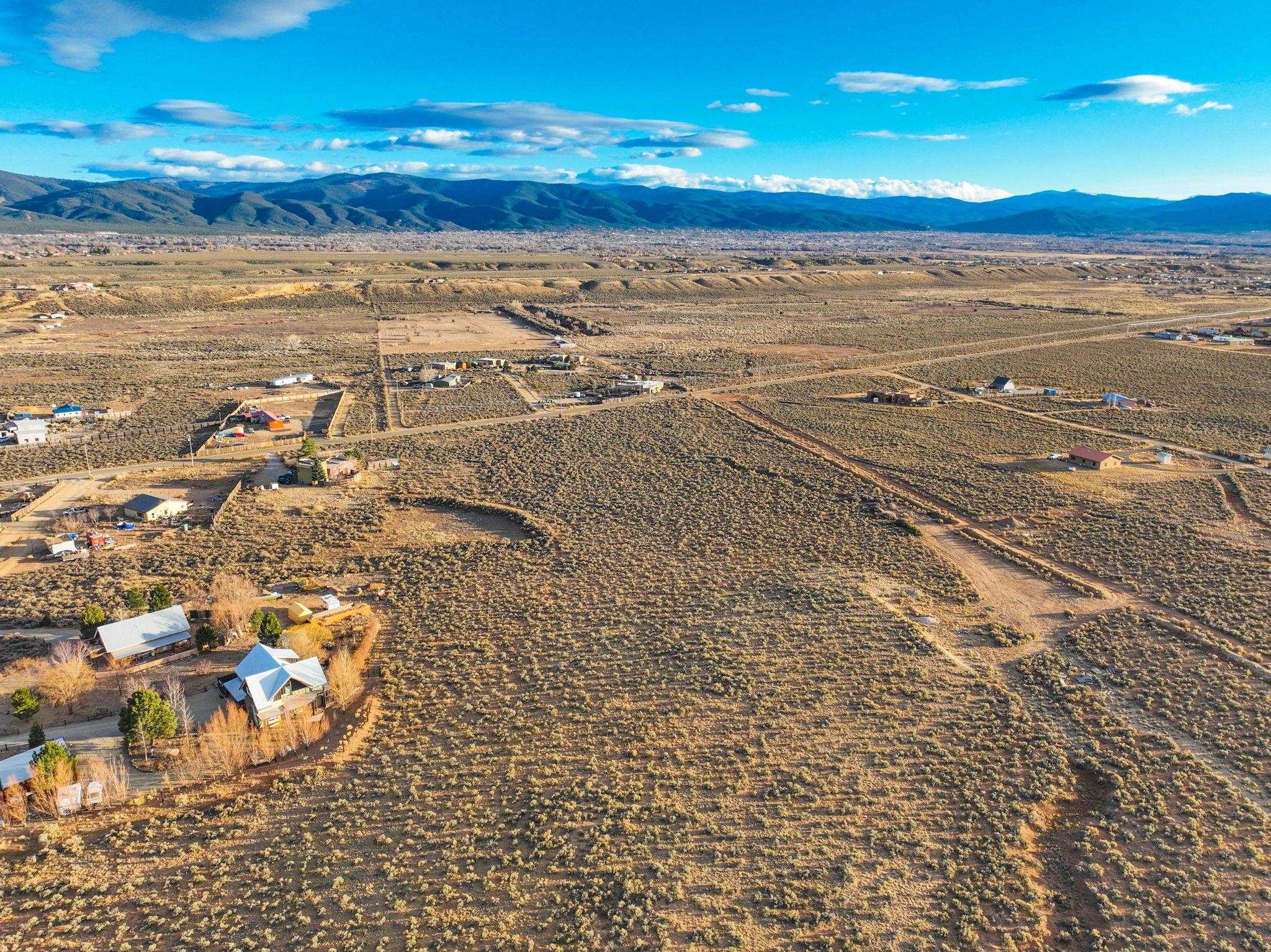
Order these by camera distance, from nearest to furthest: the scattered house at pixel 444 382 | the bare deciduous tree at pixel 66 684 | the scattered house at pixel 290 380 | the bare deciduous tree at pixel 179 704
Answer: the bare deciduous tree at pixel 179 704 < the bare deciduous tree at pixel 66 684 < the scattered house at pixel 290 380 < the scattered house at pixel 444 382

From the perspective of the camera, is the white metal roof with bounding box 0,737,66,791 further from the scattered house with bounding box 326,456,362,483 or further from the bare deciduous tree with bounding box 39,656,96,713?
the scattered house with bounding box 326,456,362,483

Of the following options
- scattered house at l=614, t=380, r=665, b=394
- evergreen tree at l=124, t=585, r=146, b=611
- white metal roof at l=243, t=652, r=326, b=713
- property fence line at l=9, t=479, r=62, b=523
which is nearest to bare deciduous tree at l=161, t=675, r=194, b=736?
white metal roof at l=243, t=652, r=326, b=713

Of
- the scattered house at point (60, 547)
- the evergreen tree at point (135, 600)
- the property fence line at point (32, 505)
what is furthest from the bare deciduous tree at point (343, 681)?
the property fence line at point (32, 505)

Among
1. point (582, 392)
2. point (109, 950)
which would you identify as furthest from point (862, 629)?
point (582, 392)

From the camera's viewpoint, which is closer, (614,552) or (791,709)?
(791,709)

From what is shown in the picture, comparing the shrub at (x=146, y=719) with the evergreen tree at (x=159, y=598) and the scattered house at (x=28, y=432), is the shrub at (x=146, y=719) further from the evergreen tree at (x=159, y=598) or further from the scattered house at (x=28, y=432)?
the scattered house at (x=28, y=432)

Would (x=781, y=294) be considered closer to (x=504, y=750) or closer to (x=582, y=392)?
(x=582, y=392)

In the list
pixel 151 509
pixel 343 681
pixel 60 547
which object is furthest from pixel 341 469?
pixel 343 681
